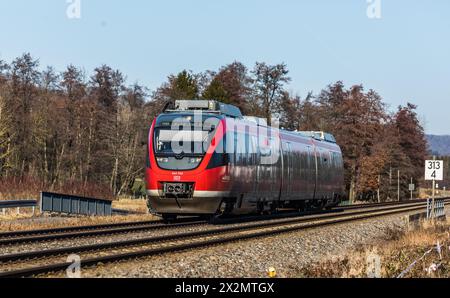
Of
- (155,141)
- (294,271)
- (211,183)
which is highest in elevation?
(155,141)

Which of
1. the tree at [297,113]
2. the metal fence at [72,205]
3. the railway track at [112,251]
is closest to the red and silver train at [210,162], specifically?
the railway track at [112,251]

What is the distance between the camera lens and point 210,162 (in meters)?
19.9

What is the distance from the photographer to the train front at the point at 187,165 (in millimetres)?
19875

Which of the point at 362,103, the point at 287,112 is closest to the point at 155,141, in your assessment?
the point at 362,103

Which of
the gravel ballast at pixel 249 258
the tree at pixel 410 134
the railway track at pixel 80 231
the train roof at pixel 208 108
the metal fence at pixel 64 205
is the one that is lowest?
the gravel ballast at pixel 249 258

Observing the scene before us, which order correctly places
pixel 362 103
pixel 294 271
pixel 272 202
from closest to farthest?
pixel 294 271, pixel 272 202, pixel 362 103

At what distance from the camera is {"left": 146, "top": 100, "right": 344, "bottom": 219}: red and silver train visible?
1992cm

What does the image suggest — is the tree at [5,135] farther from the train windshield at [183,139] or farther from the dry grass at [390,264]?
the dry grass at [390,264]

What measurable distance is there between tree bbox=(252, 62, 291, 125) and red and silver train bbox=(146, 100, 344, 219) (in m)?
51.3

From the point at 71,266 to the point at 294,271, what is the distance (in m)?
3.83

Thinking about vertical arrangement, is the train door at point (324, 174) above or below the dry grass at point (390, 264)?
above

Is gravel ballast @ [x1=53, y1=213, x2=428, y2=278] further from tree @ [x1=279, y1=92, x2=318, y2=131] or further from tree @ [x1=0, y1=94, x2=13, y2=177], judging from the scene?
tree @ [x1=279, y1=92, x2=318, y2=131]
